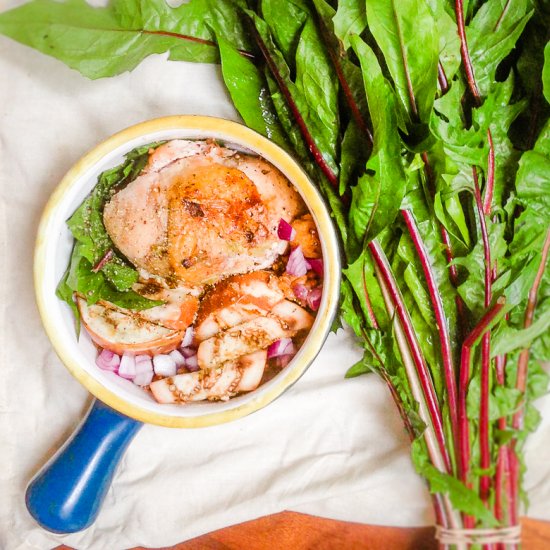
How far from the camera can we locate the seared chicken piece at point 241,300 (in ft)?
3.20

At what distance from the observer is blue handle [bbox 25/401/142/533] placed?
1.03 meters

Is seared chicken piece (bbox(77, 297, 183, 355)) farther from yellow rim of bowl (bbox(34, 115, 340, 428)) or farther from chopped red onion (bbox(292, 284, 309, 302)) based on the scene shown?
chopped red onion (bbox(292, 284, 309, 302))

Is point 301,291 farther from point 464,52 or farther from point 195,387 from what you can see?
point 464,52

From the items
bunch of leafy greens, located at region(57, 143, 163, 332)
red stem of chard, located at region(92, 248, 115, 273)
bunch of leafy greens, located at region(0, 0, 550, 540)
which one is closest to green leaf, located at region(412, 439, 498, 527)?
bunch of leafy greens, located at region(0, 0, 550, 540)

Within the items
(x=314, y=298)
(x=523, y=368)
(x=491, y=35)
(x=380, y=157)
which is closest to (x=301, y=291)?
(x=314, y=298)

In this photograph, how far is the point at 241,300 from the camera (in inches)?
38.4

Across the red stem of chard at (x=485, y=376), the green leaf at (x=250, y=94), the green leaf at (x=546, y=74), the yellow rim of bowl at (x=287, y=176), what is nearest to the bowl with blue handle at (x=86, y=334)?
the yellow rim of bowl at (x=287, y=176)

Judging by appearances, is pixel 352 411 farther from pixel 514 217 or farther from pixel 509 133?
pixel 509 133

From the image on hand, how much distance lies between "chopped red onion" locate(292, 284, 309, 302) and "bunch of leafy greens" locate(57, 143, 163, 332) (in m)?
0.22

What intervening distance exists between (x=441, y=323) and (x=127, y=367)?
51cm

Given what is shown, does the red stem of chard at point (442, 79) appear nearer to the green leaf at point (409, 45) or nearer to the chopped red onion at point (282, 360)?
the green leaf at point (409, 45)

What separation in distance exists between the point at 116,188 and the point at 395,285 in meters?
0.48

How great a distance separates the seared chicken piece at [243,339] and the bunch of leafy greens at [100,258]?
0.12 meters

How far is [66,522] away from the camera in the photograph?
1051 mm
